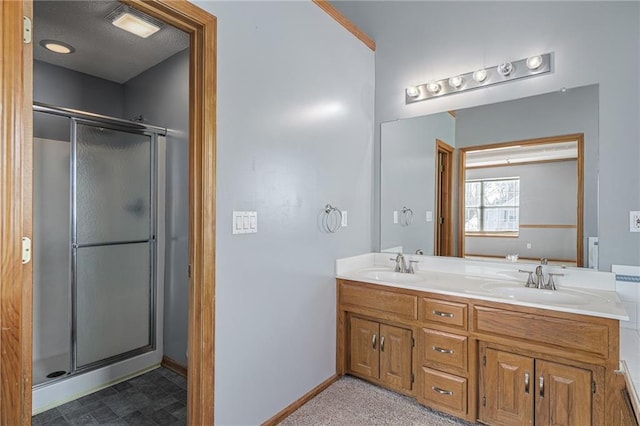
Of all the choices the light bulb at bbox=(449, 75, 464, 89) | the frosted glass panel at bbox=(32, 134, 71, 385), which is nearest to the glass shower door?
the frosted glass panel at bbox=(32, 134, 71, 385)

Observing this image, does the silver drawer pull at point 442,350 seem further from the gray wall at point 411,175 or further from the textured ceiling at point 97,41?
the textured ceiling at point 97,41

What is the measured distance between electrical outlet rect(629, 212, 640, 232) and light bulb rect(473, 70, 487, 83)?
1.21m

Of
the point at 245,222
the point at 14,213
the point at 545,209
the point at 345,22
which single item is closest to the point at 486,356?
the point at 545,209

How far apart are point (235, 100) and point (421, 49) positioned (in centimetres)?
168

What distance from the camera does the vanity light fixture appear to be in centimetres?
214

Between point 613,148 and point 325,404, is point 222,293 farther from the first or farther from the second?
point 613,148

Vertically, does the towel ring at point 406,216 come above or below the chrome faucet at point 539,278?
above

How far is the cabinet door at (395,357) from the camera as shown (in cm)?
218

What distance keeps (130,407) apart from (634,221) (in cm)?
322

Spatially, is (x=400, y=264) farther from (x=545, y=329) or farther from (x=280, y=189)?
(x=280, y=189)

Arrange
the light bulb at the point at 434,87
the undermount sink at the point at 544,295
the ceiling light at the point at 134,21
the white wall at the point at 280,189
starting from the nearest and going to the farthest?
1. the white wall at the point at 280,189
2. the undermount sink at the point at 544,295
3. the ceiling light at the point at 134,21
4. the light bulb at the point at 434,87

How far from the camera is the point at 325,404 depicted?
2.16m

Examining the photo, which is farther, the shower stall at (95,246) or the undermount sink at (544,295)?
the shower stall at (95,246)

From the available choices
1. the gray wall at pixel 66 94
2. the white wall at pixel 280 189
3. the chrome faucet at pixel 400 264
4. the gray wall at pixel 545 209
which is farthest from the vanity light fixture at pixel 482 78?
the gray wall at pixel 66 94
